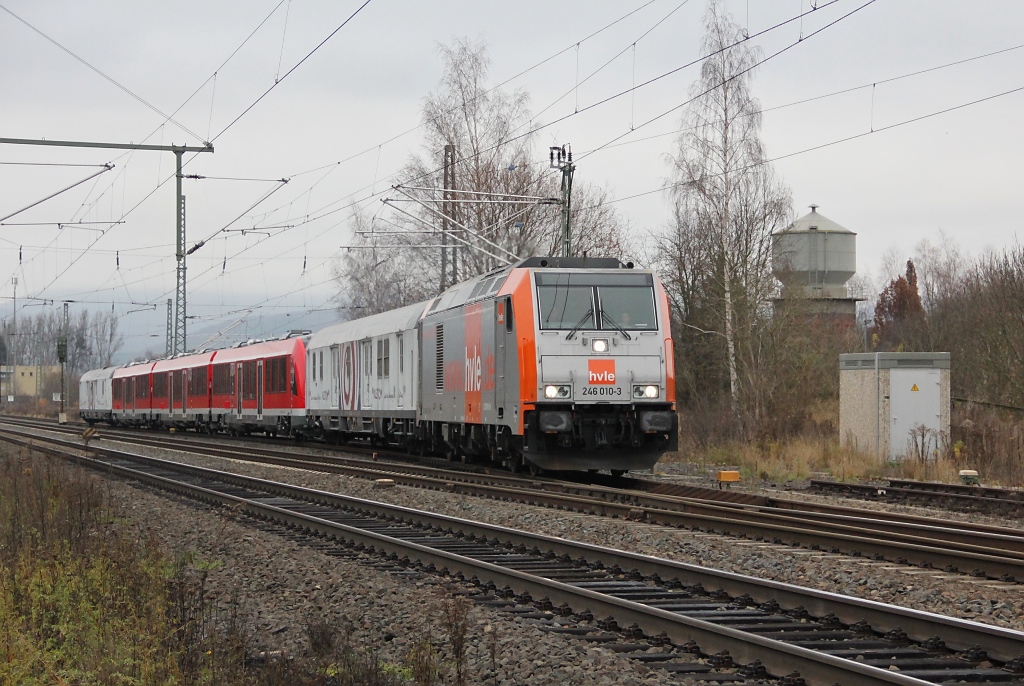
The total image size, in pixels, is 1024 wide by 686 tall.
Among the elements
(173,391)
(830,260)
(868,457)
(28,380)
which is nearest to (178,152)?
(868,457)

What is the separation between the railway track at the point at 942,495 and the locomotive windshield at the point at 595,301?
3732 millimetres

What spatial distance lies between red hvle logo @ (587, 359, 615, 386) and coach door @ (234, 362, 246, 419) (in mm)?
24867

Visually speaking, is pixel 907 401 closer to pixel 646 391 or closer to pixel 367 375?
pixel 646 391

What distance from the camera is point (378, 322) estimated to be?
96.1 feet

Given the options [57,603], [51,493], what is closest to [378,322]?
[51,493]

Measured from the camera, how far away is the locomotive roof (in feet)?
85.5

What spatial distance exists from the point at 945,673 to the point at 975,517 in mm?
8594

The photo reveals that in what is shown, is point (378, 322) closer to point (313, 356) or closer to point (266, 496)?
point (313, 356)

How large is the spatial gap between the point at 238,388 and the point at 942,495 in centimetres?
2940

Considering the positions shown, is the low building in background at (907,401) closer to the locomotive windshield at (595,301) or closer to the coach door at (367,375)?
the locomotive windshield at (595,301)

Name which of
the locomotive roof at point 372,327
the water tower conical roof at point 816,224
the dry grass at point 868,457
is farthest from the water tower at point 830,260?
the dry grass at point 868,457

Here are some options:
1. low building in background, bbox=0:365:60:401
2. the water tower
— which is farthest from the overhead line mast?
low building in background, bbox=0:365:60:401

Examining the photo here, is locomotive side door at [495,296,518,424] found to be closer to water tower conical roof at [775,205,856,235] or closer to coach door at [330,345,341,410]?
coach door at [330,345,341,410]

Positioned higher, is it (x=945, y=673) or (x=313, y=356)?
(x=313, y=356)
